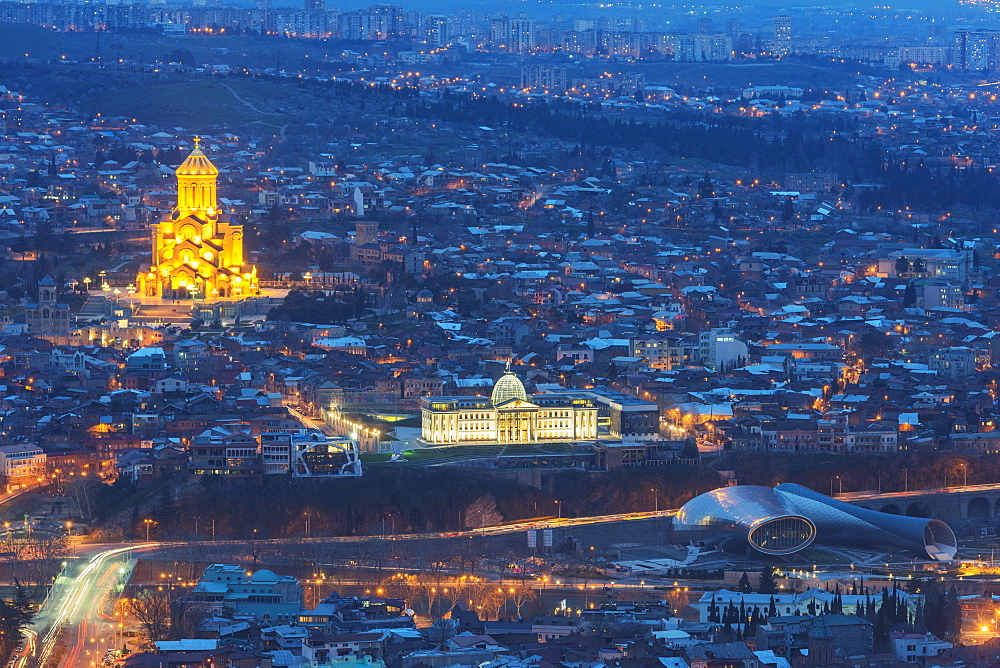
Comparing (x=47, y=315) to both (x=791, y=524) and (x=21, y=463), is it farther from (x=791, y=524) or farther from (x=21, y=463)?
(x=791, y=524)

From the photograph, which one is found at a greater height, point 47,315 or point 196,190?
point 196,190

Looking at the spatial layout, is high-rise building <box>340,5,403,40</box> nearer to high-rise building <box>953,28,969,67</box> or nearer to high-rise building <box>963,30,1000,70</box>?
high-rise building <box>953,28,969,67</box>

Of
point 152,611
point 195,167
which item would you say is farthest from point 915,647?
point 195,167

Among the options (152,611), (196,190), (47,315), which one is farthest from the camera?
(196,190)

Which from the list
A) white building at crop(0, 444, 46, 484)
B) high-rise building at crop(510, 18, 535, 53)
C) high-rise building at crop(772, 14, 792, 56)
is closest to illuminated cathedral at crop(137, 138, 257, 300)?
white building at crop(0, 444, 46, 484)

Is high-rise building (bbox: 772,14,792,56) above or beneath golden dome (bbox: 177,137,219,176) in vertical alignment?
beneath

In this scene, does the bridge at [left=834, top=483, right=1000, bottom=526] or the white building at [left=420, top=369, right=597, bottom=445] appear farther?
the white building at [left=420, top=369, right=597, bottom=445]

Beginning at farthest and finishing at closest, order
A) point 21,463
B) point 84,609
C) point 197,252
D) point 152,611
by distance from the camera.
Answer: point 197,252
point 21,463
point 84,609
point 152,611

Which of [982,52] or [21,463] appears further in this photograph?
[982,52]

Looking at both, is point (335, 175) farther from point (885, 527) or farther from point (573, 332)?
point (885, 527)
